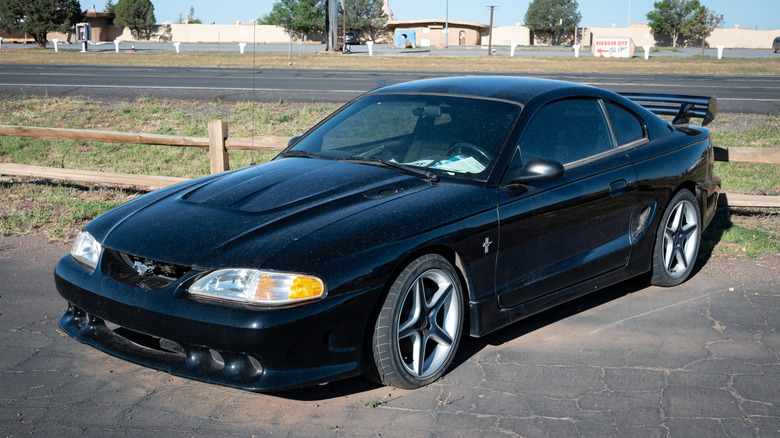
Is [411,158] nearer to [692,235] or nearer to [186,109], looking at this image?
[692,235]

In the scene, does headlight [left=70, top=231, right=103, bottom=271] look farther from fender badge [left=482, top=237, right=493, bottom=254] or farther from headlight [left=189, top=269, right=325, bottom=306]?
fender badge [left=482, top=237, right=493, bottom=254]

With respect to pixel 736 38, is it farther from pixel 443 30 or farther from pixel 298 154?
pixel 298 154

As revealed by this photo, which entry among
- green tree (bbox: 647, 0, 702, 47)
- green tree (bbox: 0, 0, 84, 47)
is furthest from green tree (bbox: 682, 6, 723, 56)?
green tree (bbox: 0, 0, 84, 47)

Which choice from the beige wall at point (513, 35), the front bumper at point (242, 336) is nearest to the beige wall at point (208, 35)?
the beige wall at point (513, 35)

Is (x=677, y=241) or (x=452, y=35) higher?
(x=452, y=35)

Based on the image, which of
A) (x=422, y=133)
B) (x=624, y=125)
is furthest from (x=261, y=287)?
(x=624, y=125)

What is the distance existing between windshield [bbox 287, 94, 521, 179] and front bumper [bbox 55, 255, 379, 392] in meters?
1.24

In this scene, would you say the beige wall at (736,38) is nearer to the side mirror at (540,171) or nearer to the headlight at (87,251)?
the side mirror at (540,171)

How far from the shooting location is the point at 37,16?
211ft

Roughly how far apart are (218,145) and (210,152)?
11 centimetres

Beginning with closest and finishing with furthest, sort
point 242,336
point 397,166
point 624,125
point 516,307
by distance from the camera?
point 242,336 < point 516,307 < point 397,166 < point 624,125

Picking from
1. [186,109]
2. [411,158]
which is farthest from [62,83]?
[411,158]

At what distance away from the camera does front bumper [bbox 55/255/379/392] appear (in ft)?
10.5

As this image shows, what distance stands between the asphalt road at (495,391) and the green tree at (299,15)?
7455 cm
